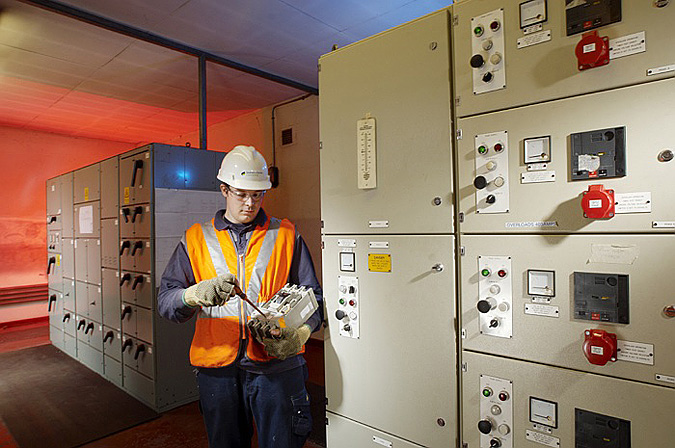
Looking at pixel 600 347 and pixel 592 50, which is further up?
pixel 592 50

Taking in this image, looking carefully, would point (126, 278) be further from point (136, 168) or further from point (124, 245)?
point (136, 168)

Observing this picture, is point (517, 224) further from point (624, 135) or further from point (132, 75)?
point (132, 75)

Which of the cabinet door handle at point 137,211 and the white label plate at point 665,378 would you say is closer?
the white label plate at point 665,378

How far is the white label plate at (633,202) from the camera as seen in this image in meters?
1.10

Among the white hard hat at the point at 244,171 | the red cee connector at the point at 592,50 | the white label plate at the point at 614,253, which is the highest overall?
the red cee connector at the point at 592,50

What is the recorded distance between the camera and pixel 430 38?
1.47 metres

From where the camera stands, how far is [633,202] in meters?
1.11

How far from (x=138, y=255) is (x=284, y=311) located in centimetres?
218

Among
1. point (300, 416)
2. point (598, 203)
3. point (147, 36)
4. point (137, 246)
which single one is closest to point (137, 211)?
point (137, 246)

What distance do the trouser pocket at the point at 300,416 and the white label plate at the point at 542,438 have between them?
0.80 metres

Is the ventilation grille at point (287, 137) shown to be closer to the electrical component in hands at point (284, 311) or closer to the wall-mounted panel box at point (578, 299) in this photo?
the electrical component in hands at point (284, 311)

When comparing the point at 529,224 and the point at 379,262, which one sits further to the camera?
the point at 379,262

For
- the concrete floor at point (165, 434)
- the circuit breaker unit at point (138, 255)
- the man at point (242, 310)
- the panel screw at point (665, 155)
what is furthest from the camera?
the circuit breaker unit at point (138, 255)

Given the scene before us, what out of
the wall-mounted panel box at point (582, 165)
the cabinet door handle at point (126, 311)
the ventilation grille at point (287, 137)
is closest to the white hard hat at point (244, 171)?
the wall-mounted panel box at point (582, 165)
